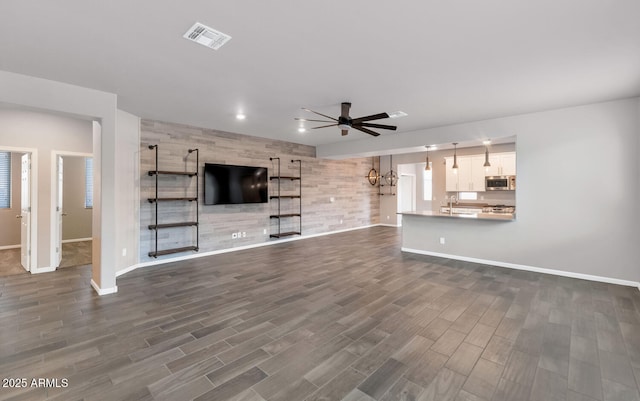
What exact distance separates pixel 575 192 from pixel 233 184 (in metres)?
6.24

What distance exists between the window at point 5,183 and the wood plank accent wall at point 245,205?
14.5 ft

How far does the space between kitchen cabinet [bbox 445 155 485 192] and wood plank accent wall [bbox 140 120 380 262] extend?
2.95 m

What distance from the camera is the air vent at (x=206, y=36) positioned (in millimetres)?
2332

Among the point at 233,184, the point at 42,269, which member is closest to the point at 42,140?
the point at 42,269

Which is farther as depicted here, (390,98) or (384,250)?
(384,250)

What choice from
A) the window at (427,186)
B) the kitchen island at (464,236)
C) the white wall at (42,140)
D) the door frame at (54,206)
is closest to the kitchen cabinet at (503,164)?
the window at (427,186)

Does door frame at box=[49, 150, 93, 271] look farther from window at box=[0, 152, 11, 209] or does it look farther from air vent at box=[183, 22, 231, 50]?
air vent at box=[183, 22, 231, 50]

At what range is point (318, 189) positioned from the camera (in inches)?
340

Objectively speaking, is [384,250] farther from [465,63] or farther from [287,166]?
[465,63]

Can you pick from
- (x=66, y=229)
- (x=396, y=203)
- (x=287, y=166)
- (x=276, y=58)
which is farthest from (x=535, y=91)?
(x=66, y=229)

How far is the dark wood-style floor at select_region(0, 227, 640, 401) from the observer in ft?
6.61

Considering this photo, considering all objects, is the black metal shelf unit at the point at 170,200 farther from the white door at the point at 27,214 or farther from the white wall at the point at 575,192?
the white wall at the point at 575,192

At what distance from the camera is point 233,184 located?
6.39 m

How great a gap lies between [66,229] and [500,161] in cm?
1196
